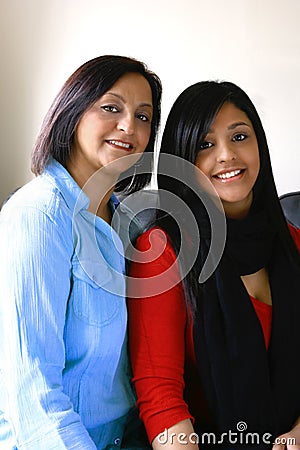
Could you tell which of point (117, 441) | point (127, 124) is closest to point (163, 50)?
point (127, 124)

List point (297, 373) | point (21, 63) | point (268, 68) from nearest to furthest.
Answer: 1. point (297, 373)
2. point (268, 68)
3. point (21, 63)

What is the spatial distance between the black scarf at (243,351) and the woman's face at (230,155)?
0.08 meters

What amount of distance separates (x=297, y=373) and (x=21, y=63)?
1579 millimetres

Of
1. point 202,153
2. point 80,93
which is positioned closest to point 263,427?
point 202,153

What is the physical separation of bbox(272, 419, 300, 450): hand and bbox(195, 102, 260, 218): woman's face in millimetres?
490

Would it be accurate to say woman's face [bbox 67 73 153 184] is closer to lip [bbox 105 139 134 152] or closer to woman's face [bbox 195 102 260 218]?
lip [bbox 105 139 134 152]

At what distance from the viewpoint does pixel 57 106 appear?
1224 mm

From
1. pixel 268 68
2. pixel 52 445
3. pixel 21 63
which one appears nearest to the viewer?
pixel 52 445

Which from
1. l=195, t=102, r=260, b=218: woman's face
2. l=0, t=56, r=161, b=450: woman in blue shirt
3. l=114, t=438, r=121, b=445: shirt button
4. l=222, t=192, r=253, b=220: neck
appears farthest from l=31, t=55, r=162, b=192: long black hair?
l=114, t=438, r=121, b=445: shirt button

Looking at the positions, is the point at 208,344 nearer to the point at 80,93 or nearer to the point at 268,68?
the point at 80,93

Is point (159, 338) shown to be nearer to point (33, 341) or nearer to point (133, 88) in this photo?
point (33, 341)

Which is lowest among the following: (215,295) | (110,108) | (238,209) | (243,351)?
(243,351)

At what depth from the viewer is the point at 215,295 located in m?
1.31

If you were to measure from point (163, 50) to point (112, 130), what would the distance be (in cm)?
101
